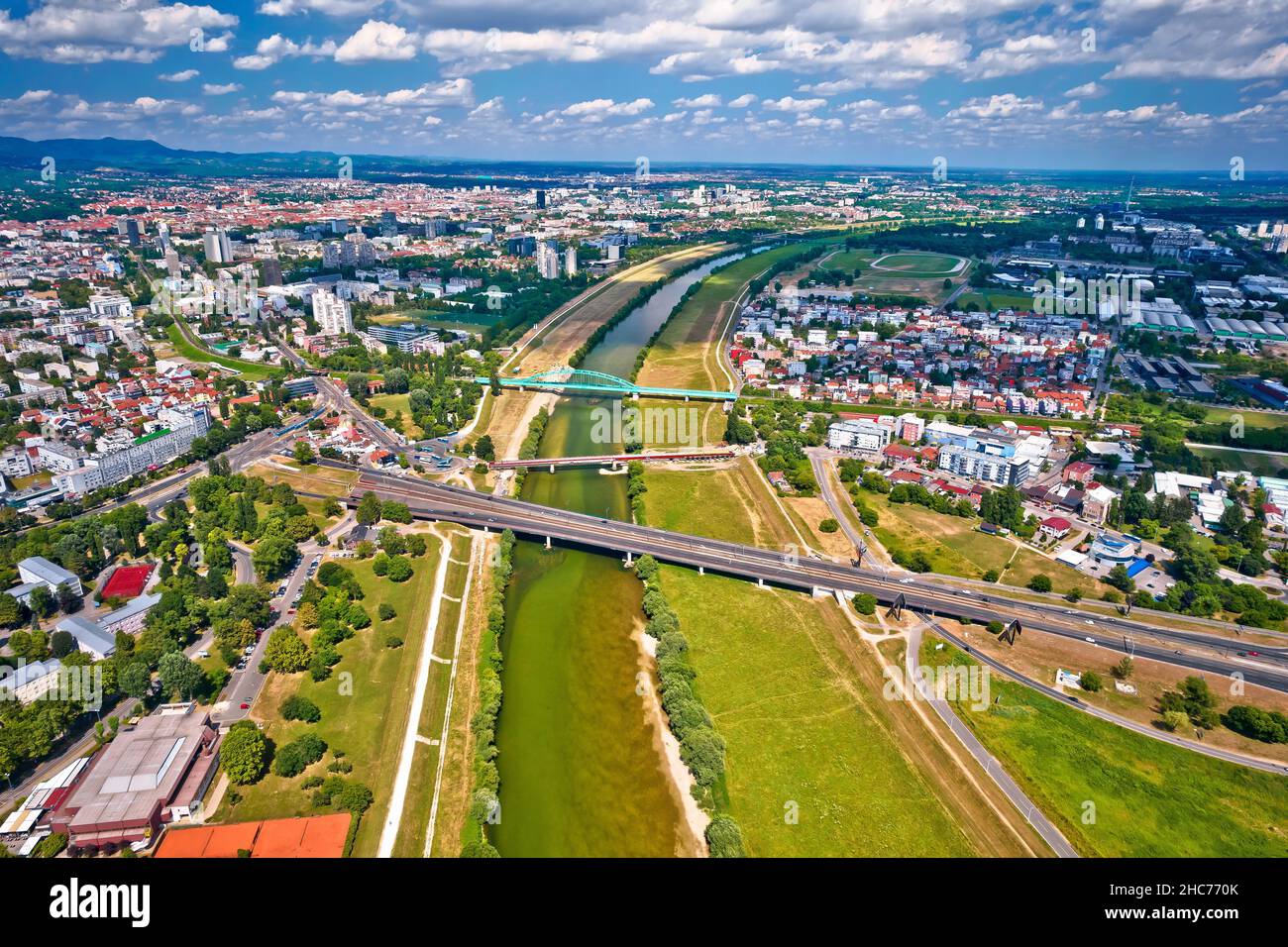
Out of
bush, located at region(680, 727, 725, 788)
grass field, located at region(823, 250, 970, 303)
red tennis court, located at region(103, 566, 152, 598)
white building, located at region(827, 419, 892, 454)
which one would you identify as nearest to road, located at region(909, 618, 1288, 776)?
bush, located at region(680, 727, 725, 788)

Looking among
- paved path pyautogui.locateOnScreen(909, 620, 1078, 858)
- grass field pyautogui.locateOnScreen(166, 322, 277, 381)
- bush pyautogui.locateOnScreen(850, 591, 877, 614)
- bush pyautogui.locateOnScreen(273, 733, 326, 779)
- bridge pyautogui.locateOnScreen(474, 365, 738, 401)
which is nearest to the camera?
paved path pyautogui.locateOnScreen(909, 620, 1078, 858)

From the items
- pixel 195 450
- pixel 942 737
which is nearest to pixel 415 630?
pixel 942 737

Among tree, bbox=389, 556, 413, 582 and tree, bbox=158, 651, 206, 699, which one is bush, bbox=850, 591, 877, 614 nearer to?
tree, bbox=389, 556, 413, 582

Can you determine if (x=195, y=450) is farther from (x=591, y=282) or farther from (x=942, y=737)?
(x=591, y=282)

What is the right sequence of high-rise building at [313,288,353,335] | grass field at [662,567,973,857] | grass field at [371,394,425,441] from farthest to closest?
high-rise building at [313,288,353,335] < grass field at [371,394,425,441] < grass field at [662,567,973,857]

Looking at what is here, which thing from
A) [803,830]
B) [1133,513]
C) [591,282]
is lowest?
[803,830]

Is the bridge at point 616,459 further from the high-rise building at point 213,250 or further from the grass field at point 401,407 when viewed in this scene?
the high-rise building at point 213,250

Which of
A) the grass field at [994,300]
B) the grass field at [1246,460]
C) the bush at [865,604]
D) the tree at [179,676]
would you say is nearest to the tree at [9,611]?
the tree at [179,676]
